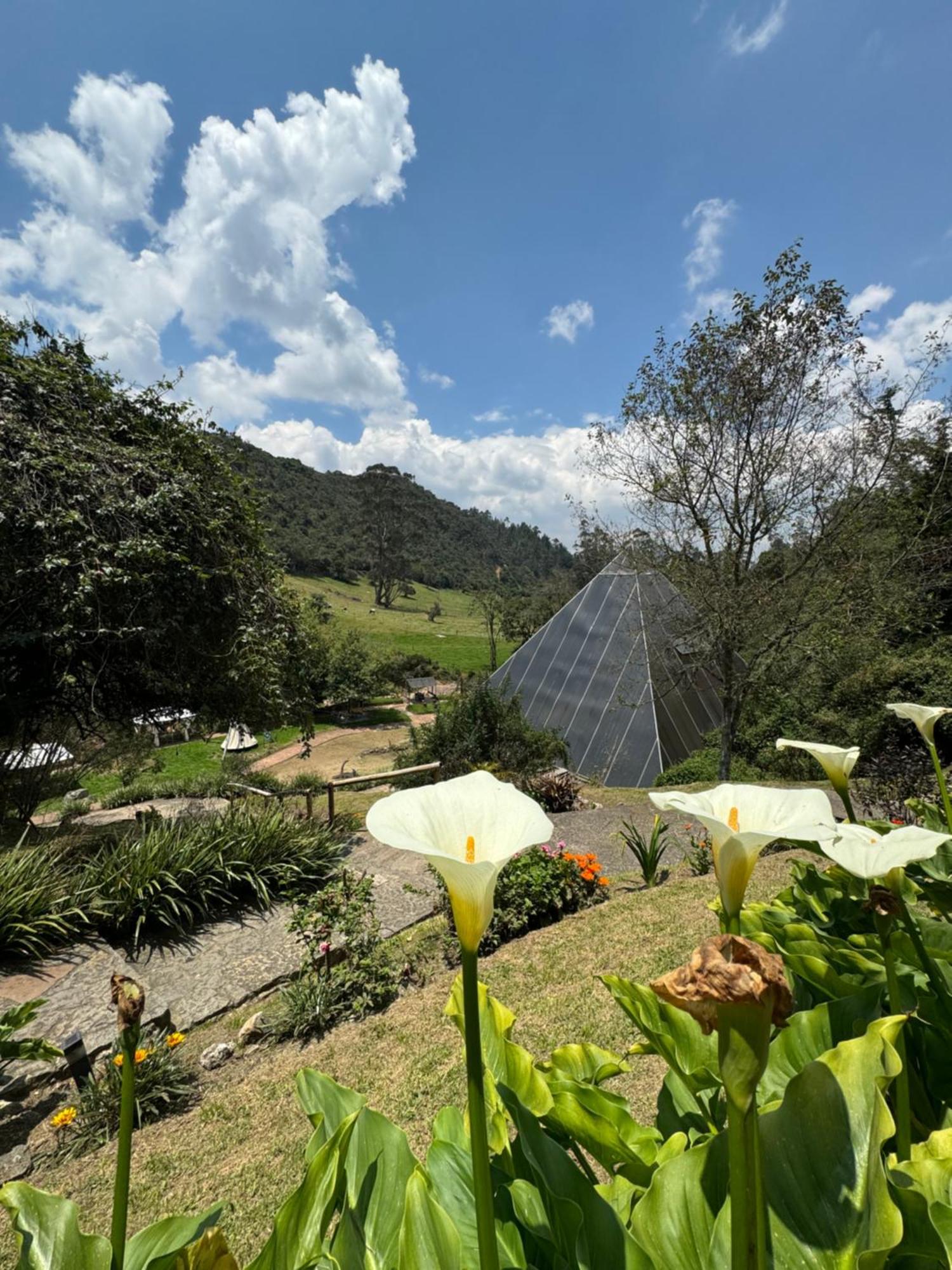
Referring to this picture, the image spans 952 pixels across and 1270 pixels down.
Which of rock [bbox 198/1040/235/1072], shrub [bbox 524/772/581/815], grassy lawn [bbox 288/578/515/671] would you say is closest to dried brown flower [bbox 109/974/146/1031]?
rock [bbox 198/1040/235/1072]

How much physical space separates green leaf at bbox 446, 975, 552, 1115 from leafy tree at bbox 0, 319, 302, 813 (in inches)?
247

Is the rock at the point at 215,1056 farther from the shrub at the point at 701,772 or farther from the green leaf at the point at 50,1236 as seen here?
the shrub at the point at 701,772

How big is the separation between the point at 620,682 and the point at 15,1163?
11375 mm

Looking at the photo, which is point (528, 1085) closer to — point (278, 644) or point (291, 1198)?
point (291, 1198)

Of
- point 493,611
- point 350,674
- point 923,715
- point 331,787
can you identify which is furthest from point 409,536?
point 923,715

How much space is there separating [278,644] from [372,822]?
7428mm

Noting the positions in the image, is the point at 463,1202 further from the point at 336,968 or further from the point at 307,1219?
the point at 336,968

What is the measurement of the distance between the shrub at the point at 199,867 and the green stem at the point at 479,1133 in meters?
5.77

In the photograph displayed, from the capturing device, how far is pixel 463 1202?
3.52 feet

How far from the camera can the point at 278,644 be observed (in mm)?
7812

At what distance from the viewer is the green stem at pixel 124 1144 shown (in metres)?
0.58

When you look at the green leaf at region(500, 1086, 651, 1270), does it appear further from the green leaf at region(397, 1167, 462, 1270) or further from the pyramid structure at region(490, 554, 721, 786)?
the pyramid structure at region(490, 554, 721, 786)

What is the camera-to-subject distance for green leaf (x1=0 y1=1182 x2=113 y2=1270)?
33.3 inches

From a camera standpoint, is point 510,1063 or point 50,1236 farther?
point 510,1063
